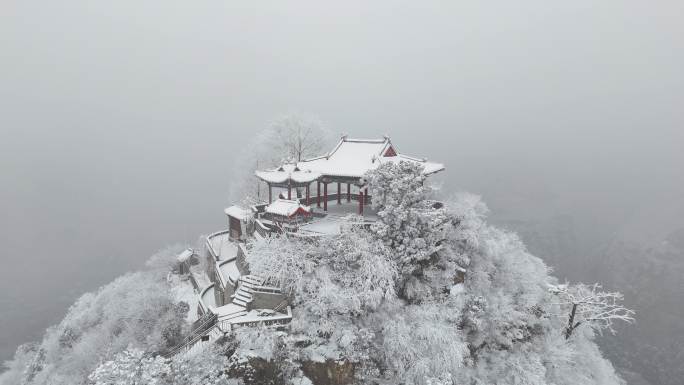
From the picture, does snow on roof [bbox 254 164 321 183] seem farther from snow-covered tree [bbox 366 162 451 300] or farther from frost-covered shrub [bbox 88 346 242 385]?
frost-covered shrub [bbox 88 346 242 385]

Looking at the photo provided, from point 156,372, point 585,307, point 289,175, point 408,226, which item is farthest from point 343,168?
point 585,307

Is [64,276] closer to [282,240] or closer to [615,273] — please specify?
[282,240]

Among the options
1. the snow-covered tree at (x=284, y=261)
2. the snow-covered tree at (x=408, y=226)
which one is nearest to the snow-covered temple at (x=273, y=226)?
the snow-covered tree at (x=284, y=261)

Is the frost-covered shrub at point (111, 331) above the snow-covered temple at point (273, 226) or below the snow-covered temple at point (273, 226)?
below

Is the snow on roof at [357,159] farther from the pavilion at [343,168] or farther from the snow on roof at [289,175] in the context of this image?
the snow on roof at [289,175]

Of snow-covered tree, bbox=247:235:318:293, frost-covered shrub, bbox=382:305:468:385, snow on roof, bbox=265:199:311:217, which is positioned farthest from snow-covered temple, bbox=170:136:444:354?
frost-covered shrub, bbox=382:305:468:385

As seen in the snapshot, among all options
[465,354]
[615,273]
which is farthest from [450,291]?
[615,273]

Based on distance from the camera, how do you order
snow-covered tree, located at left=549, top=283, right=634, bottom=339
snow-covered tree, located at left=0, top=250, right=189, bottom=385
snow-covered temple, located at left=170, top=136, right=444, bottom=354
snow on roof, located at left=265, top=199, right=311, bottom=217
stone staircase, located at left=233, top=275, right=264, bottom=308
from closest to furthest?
1. snow-covered temple, located at left=170, top=136, right=444, bottom=354
2. stone staircase, located at left=233, top=275, right=264, bottom=308
3. snow on roof, located at left=265, top=199, right=311, bottom=217
4. snow-covered tree, located at left=0, top=250, right=189, bottom=385
5. snow-covered tree, located at left=549, top=283, right=634, bottom=339

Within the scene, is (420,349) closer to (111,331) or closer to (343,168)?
(343,168)
